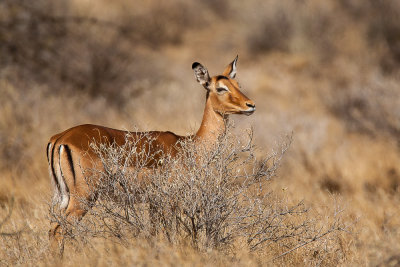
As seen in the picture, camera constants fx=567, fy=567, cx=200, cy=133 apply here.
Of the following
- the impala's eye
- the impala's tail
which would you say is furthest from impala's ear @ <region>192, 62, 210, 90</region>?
the impala's tail

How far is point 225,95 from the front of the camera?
267 inches

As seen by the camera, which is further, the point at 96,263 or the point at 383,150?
the point at 383,150

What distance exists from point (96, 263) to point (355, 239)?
2661 millimetres

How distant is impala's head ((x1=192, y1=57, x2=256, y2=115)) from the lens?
6.57m

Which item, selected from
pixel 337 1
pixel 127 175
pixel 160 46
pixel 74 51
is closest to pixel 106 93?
pixel 74 51

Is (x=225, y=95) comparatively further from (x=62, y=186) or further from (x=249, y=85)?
(x=249, y=85)

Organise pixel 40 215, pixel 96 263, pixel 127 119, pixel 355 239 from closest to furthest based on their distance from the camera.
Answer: pixel 96 263
pixel 355 239
pixel 40 215
pixel 127 119

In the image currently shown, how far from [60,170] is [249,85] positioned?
11.0 metres

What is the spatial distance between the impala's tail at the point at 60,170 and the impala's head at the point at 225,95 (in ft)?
6.43

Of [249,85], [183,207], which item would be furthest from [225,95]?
[249,85]

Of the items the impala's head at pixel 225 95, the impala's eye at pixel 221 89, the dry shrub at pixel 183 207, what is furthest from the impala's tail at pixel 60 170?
the impala's eye at pixel 221 89

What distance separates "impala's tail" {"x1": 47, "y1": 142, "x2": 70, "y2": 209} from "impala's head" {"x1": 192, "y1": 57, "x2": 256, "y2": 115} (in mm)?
1961

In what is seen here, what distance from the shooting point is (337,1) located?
69.5 ft

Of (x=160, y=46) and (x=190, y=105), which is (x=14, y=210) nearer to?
(x=190, y=105)
